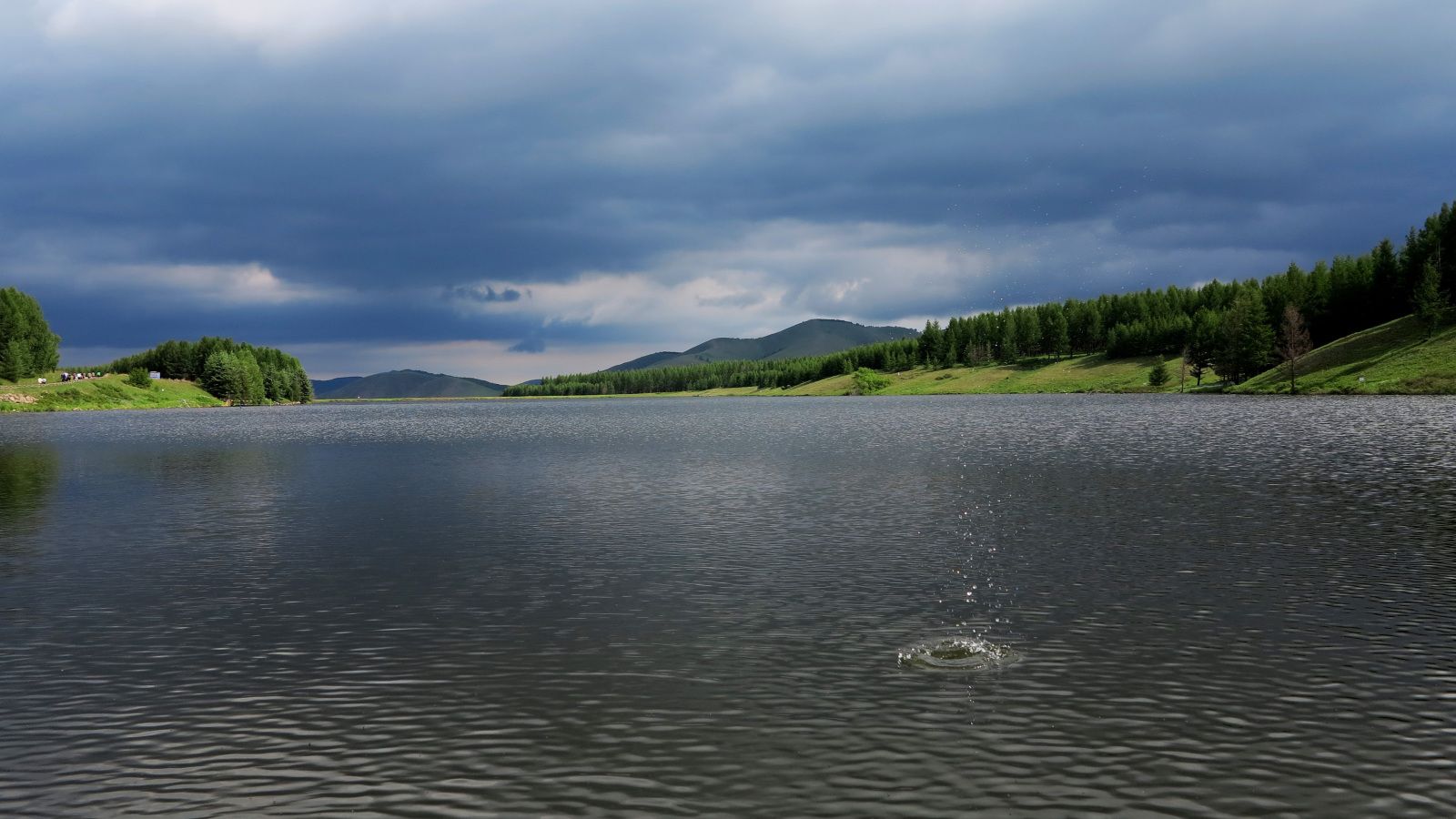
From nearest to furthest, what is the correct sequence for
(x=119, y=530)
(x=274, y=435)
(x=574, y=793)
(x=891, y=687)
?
1. (x=574, y=793)
2. (x=891, y=687)
3. (x=119, y=530)
4. (x=274, y=435)

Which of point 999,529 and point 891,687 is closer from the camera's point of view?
point 891,687

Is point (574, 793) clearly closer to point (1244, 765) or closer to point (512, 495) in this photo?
point (1244, 765)

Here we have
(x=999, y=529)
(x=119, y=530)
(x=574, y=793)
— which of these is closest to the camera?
(x=574, y=793)

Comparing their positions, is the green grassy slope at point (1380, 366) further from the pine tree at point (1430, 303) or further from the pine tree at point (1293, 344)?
the pine tree at point (1430, 303)

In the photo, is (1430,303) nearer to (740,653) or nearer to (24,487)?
(740,653)

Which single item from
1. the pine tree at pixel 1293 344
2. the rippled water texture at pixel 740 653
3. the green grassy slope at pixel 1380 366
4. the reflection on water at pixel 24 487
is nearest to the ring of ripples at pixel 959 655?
the rippled water texture at pixel 740 653

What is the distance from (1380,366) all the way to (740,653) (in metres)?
187

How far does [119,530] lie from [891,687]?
34.7 meters

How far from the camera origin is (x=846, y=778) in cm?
1262

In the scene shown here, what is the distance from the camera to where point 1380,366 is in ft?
535

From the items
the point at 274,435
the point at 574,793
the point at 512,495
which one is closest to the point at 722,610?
the point at 574,793

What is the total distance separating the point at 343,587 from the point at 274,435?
321ft

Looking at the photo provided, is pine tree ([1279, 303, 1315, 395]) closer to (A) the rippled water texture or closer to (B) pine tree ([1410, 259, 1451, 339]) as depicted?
(B) pine tree ([1410, 259, 1451, 339])

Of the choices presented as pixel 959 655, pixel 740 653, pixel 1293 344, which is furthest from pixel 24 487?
pixel 1293 344
